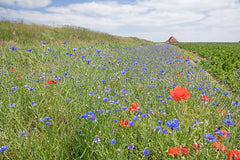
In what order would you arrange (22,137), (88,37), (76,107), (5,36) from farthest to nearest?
(88,37)
(5,36)
(76,107)
(22,137)

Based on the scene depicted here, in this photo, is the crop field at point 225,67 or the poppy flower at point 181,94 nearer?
the poppy flower at point 181,94

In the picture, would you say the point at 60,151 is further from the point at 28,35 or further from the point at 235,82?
the point at 28,35

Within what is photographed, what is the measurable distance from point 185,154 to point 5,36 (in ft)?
32.1

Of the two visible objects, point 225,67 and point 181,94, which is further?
point 225,67

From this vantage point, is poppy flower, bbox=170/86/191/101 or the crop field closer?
poppy flower, bbox=170/86/191/101

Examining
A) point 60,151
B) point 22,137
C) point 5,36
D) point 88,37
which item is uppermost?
point 88,37

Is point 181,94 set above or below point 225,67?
below

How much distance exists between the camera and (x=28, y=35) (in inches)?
343

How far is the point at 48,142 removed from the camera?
1360 millimetres

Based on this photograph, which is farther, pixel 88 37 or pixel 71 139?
pixel 88 37

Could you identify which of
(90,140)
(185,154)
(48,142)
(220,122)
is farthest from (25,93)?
(220,122)

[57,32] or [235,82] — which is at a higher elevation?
[57,32]

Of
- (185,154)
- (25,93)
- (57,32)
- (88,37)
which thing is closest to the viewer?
(185,154)

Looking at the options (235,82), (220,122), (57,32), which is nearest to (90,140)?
(220,122)
